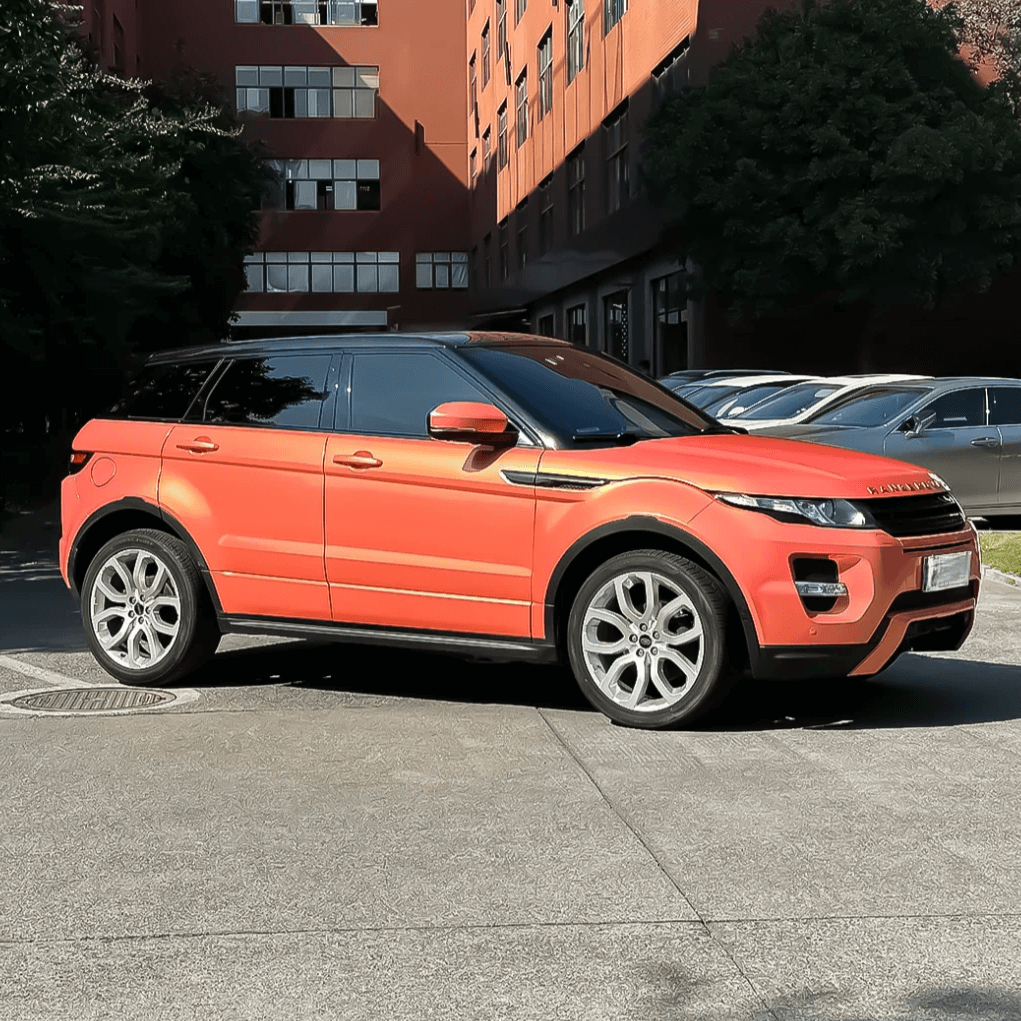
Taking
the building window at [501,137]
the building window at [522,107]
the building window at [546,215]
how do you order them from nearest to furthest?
the building window at [546,215], the building window at [522,107], the building window at [501,137]

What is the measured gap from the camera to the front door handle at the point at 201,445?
8.55 metres

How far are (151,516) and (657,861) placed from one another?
447 cm

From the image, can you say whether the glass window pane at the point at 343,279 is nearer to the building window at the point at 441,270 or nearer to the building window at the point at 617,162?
the building window at the point at 441,270

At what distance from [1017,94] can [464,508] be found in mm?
29764

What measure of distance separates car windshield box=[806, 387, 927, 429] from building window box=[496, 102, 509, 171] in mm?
47774

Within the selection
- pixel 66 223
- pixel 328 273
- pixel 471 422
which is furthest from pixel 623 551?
pixel 328 273

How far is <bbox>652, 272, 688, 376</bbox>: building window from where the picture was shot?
39844 mm

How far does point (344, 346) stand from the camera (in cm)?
836

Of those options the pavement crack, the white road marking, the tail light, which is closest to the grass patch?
the pavement crack

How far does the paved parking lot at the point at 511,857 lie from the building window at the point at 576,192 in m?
41.6

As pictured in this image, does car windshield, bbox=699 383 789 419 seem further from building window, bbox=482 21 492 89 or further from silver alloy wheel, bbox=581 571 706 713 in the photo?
building window, bbox=482 21 492 89

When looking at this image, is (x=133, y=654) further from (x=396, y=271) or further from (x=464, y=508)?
(x=396, y=271)

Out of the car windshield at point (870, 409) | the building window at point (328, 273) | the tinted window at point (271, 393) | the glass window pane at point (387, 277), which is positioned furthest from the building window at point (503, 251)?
the tinted window at point (271, 393)


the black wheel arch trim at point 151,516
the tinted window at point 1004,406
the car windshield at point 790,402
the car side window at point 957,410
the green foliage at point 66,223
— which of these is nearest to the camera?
the black wheel arch trim at point 151,516
